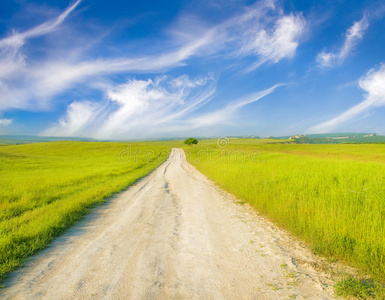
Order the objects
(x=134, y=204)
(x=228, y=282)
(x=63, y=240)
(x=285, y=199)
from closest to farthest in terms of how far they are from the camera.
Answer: (x=228, y=282) → (x=63, y=240) → (x=285, y=199) → (x=134, y=204)

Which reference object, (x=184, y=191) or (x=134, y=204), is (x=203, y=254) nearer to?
(x=134, y=204)

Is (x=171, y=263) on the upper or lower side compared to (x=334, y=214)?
lower

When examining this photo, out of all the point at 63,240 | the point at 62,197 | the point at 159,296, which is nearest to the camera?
the point at 159,296

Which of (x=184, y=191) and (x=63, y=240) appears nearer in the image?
(x=63, y=240)

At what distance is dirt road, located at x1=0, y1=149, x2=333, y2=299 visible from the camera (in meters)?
2.99

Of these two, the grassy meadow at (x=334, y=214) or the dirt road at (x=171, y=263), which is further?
the grassy meadow at (x=334, y=214)

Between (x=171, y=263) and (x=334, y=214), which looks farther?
(x=334, y=214)

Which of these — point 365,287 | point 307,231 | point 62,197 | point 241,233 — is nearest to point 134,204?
point 62,197

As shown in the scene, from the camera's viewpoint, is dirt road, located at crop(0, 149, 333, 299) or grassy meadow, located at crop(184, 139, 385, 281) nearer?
dirt road, located at crop(0, 149, 333, 299)

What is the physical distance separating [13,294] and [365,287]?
5.45 metres

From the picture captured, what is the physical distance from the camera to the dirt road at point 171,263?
299 centimetres

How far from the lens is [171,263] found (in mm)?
3758

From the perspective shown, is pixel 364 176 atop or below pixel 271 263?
atop

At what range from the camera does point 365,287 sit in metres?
3.04
